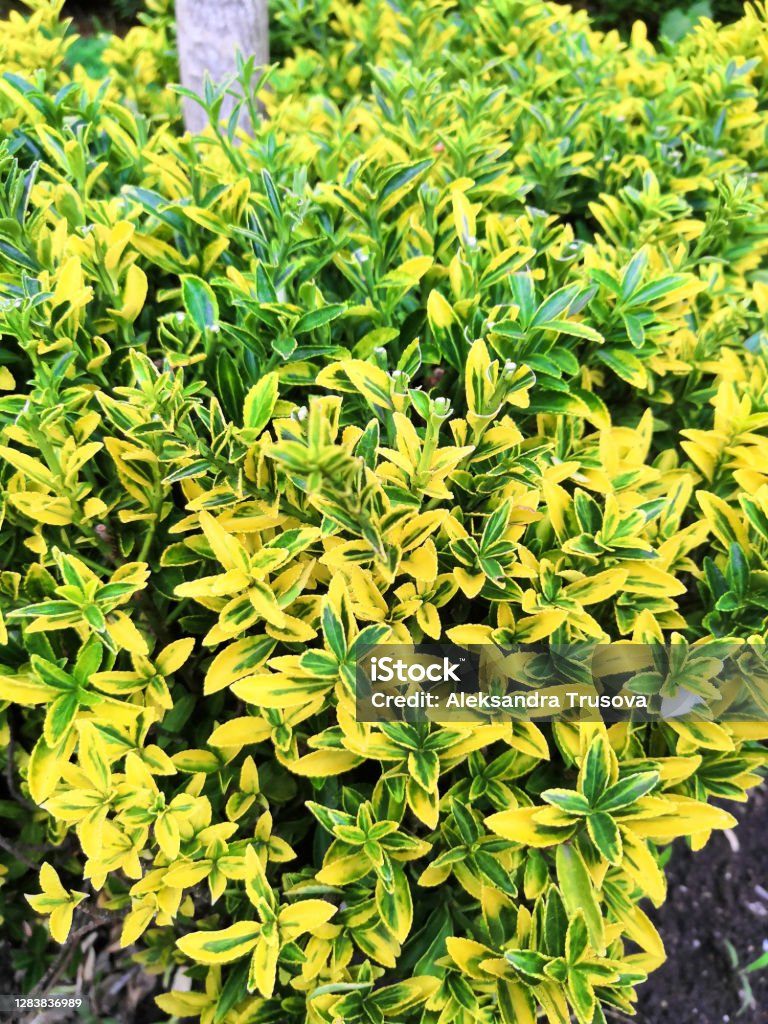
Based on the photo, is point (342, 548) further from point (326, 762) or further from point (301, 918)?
point (301, 918)

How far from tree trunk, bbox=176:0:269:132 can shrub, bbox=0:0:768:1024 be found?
0.64 meters

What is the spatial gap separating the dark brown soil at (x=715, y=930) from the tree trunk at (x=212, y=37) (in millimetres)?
2805

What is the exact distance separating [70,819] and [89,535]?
0.50m

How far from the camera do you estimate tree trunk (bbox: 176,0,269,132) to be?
2469 mm

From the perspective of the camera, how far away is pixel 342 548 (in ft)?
3.97

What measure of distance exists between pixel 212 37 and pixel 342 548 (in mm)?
2099

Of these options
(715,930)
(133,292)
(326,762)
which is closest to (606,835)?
(326,762)

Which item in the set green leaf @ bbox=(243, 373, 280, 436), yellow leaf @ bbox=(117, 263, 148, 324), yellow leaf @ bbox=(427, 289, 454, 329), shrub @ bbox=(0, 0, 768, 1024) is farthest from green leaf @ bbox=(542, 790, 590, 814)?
yellow leaf @ bbox=(117, 263, 148, 324)

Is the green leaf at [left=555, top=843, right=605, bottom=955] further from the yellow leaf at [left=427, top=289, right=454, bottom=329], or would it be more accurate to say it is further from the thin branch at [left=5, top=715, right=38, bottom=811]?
the thin branch at [left=5, top=715, right=38, bottom=811]

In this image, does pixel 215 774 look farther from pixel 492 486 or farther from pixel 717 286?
pixel 717 286

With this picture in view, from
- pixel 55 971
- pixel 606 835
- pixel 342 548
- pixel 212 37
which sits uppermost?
pixel 212 37

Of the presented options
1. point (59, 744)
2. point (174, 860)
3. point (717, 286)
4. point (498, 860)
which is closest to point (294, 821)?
point (174, 860)

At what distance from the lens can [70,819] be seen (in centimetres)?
123

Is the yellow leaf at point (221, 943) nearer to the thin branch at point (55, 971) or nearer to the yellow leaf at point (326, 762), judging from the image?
the yellow leaf at point (326, 762)
